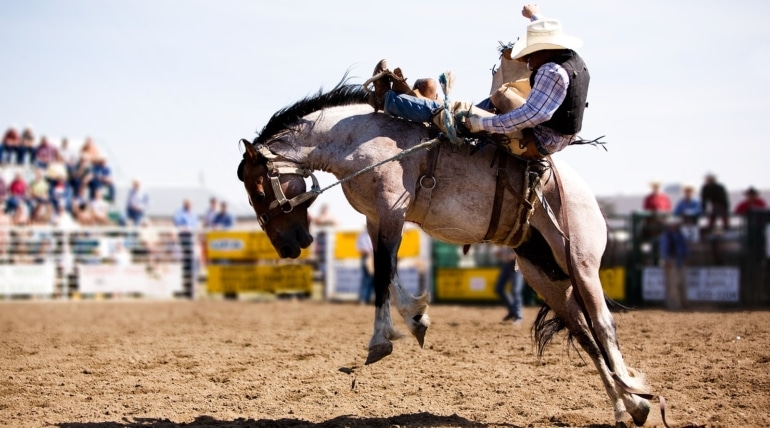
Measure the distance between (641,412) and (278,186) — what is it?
100.0 inches

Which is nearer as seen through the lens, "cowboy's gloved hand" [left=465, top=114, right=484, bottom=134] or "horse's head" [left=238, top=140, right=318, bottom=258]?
"cowboy's gloved hand" [left=465, top=114, right=484, bottom=134]

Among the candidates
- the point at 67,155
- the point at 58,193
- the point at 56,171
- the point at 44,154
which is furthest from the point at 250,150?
the point at 67,155

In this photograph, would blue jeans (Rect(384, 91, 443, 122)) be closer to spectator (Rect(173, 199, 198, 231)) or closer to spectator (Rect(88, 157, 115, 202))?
spectator (Rect(173, 199, 198, 231))

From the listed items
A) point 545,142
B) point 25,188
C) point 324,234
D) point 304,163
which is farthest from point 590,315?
point 25,188

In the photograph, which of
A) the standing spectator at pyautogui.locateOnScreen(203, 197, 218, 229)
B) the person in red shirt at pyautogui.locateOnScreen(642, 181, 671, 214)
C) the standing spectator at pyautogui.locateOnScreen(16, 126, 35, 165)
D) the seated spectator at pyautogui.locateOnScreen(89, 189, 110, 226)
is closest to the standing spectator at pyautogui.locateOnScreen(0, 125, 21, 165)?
the standing spectator at pyautogui.locateOnScreen(16, 126, 35, 165)

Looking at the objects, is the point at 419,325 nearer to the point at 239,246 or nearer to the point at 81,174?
the point at 239,246

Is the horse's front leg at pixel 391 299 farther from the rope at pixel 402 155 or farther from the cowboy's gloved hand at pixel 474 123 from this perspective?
the cowboy's gloved hand at pixel 474 123

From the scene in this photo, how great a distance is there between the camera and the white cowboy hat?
494 centimetres

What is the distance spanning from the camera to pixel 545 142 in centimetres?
508

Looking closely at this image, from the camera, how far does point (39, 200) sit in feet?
58.4

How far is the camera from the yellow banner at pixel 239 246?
56.9ft

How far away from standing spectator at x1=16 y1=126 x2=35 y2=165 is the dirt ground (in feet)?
34.3

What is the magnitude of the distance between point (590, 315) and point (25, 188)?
1541 centimetres

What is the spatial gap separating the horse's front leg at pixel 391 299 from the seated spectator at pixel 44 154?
15336mm
